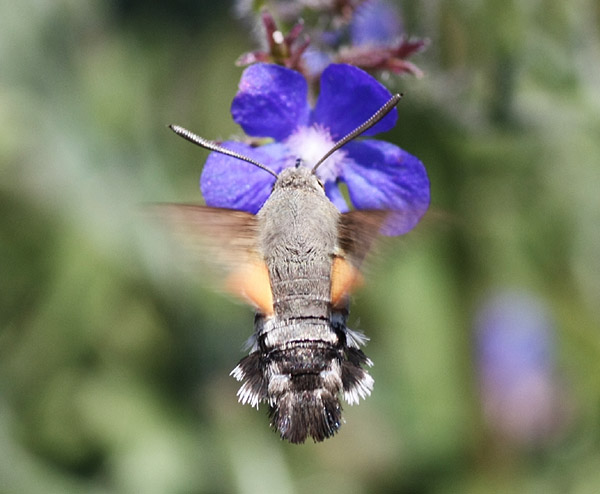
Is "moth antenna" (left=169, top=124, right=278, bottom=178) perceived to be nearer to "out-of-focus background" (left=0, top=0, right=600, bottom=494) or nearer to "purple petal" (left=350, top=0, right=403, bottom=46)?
"purple petal" (left=350, top=0, right=403, bottom=46)

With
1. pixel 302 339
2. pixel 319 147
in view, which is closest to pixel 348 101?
pixel 319 147

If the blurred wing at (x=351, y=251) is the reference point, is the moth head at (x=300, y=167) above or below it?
above

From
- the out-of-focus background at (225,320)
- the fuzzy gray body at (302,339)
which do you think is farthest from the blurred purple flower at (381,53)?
the out-of-focus background at (225,320)

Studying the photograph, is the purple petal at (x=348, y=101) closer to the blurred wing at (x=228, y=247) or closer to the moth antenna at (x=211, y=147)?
the moth antenna at (x=211, y=147)

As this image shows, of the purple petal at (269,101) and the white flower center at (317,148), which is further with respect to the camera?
the white flower center at (317,148)

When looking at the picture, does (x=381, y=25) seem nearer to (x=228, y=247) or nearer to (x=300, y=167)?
(x=300, y=167)

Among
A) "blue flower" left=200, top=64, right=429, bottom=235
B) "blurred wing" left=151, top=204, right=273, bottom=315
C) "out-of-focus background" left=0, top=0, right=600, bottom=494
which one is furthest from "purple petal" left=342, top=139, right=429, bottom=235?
"out-of-focus background" left=0, top=0, right=600, bottom=494

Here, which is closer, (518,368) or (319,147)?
(319,147)
